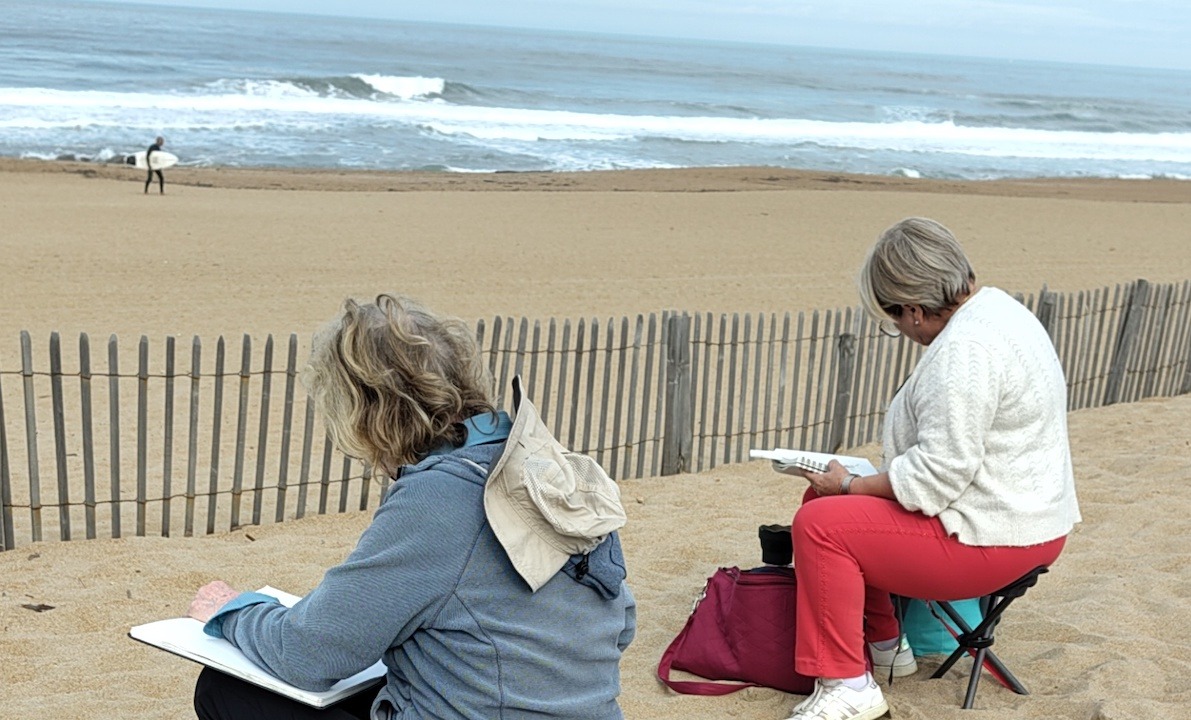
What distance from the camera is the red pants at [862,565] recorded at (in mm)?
3156

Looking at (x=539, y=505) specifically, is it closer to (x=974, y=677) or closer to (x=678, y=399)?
(x=974, y=677)

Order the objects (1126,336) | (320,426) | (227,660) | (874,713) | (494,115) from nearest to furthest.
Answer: (227,660) → (874,713) → (320,426) → (1126,336) → (494,115)

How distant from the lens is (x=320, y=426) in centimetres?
705

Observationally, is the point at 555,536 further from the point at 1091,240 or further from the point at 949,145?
the point at 949,145

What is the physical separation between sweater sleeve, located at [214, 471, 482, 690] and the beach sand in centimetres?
150

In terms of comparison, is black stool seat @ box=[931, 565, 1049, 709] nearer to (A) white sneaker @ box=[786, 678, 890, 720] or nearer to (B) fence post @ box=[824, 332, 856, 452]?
(A) white sneaker @ box=[786, 678, 890, 720]

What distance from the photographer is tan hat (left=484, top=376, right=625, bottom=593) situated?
6.98 ft

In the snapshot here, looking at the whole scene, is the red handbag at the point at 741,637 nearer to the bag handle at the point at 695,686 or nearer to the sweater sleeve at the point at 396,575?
the bag handle at the point at 695,686

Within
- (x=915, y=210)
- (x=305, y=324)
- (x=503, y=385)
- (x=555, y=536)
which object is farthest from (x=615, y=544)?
(x=915, y=210)

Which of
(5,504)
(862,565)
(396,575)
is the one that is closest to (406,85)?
(5,504)

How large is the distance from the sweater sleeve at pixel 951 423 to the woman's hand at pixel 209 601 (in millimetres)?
1684

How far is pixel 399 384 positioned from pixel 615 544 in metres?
0.54

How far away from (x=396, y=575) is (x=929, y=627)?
233 centimetres

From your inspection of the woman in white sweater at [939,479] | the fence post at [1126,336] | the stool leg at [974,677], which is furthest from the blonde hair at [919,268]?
the fence post at [1126,336]
